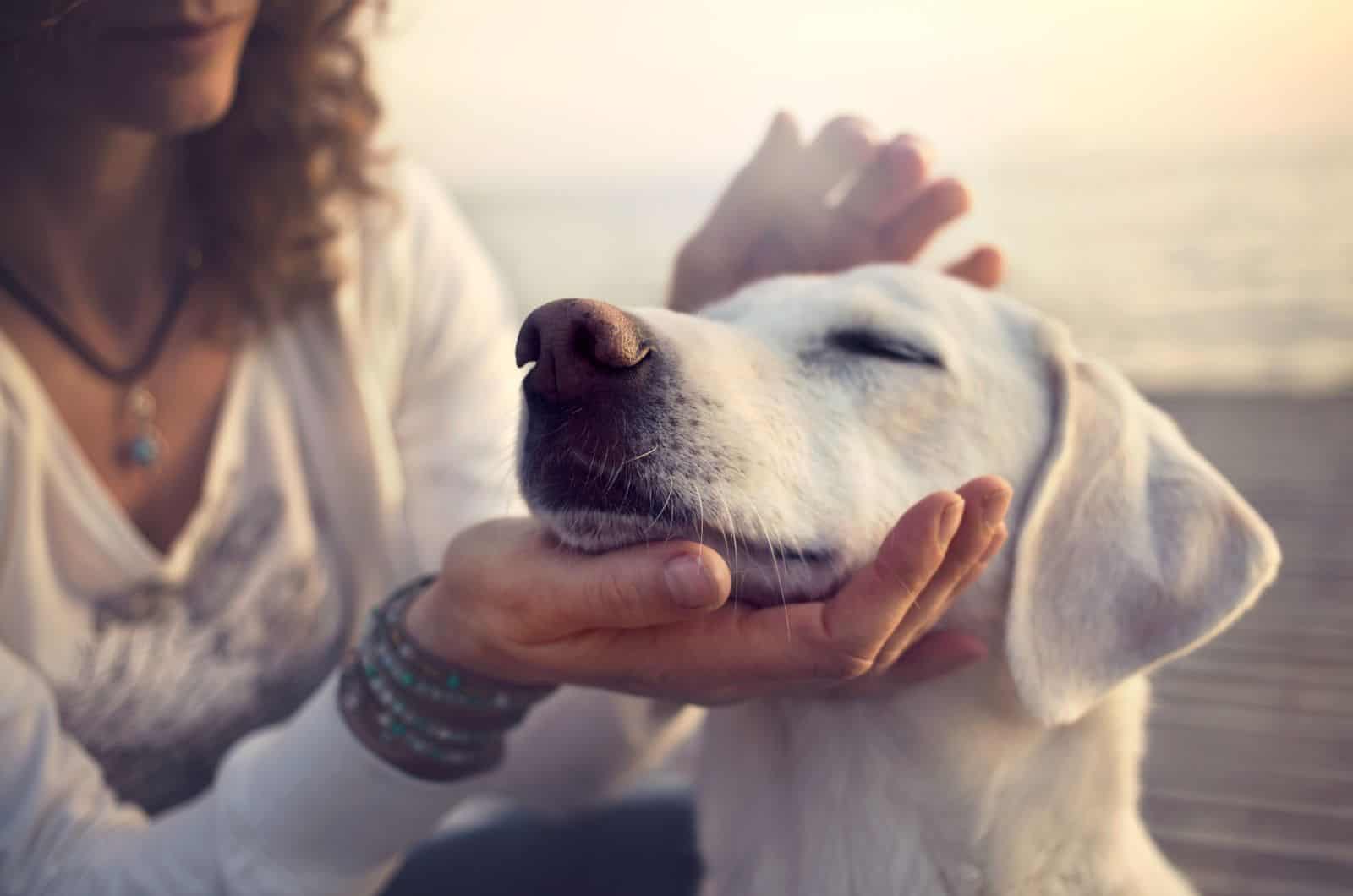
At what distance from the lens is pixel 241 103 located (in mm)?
1773

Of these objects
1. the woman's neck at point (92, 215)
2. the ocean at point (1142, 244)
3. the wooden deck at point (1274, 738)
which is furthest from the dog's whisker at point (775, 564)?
the wooden deck at point (1274, 738)

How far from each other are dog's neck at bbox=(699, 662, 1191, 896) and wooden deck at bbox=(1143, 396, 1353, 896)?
0.82 m

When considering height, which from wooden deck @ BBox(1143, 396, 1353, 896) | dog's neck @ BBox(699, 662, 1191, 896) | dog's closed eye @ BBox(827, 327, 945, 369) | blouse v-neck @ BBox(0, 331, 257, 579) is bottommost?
wooden deck @ BBox(1143, 396, 1353, 896)

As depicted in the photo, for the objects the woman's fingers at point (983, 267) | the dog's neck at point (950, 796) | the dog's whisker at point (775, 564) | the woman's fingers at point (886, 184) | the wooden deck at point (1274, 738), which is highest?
the woman's fingers at point (886, 184)

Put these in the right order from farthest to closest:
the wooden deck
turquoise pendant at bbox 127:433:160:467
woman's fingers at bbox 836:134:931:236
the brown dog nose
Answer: the wooden deck
woman's fingers at bbox 836:134:931:236
turquoise pendant at bbox 127:433:160:467
the brown dog nose

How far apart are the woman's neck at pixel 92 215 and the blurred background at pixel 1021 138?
440 millimetres

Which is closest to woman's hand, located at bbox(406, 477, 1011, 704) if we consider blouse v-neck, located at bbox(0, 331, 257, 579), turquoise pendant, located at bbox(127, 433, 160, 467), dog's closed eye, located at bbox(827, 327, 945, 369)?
dog's closed eye, located at bbox(827, 327, 945, 369)

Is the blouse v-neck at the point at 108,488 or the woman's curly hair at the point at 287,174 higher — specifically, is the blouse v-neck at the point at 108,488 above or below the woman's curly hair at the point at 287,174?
below

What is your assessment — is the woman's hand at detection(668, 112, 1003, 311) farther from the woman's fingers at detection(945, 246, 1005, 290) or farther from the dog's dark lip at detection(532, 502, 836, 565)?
the dog's dark lip at detection(532, 502, 836, 565)

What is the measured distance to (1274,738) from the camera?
255 centimetres

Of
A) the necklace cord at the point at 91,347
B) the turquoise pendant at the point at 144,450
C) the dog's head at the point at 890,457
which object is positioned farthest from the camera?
the turquoise pendant at the point at 144,450

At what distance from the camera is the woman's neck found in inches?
60.8

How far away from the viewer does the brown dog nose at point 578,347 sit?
1.05 metres

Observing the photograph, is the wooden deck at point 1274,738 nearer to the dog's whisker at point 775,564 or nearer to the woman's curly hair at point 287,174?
the dog's whisker at point 775,564
